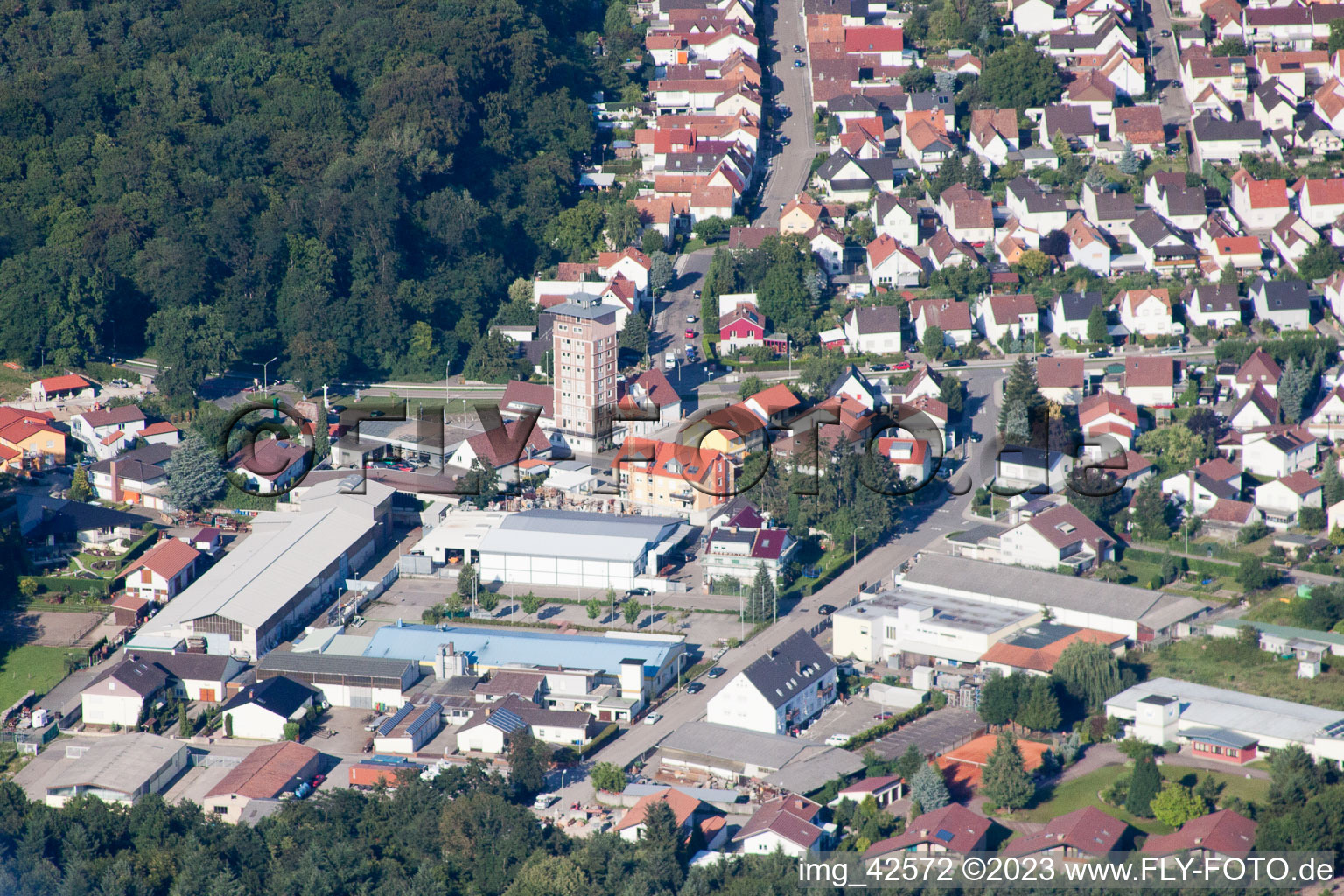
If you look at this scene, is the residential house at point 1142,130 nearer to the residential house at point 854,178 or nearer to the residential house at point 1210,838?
the residential house at point 854,178

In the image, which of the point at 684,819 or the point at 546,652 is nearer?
the point at 684,819

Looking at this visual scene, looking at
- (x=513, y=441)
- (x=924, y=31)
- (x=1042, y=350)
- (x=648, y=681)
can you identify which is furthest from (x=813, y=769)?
(x=924, y=31)

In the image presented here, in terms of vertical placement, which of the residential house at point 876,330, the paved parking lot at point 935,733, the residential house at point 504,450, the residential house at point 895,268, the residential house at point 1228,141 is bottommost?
the paved parking lot at point 935,733

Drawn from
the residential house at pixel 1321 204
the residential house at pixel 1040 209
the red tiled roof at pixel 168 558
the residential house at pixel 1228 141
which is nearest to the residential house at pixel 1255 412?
the residential house at pixel 1040 209

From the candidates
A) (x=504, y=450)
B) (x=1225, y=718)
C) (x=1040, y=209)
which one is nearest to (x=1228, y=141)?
(x=1040, y=209)

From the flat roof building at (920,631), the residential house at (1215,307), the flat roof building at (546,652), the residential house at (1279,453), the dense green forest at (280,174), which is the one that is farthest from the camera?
the dense green forest at (280,174)

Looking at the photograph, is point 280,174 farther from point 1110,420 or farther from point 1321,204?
point 1321,204

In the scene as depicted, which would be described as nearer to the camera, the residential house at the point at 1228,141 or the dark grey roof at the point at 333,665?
the dark grey roof at the point at 333,665
